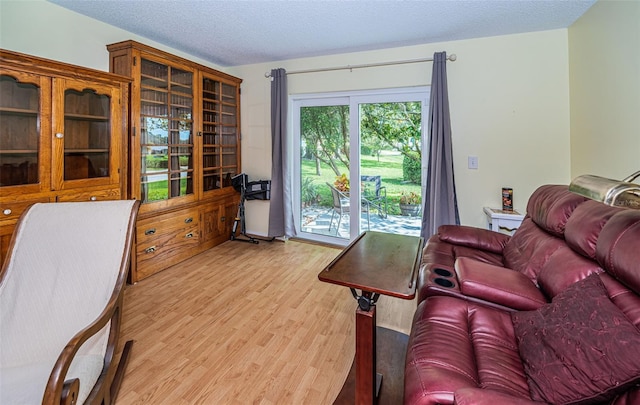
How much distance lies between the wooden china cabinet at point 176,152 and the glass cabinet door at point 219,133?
12 millimetres

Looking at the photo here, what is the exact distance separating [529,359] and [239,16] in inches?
121

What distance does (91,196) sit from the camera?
2500mm

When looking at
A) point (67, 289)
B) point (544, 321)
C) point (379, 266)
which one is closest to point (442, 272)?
point (379, 266)

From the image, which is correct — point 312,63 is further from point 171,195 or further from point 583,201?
point 583,201

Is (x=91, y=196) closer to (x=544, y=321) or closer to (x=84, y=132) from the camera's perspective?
(x=84, y=132)

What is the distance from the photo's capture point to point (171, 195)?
3.31 metres

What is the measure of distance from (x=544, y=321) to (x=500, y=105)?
102 inches

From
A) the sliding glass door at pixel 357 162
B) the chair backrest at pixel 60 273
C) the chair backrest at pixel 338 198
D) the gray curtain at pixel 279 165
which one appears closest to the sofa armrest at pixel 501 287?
the chair backrest at pixel 60 273

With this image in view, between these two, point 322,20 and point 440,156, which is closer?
point 322,20

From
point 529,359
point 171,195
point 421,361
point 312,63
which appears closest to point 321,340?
point 421,361

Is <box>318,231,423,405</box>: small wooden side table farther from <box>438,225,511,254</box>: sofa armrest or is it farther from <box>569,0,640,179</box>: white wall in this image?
<box>569,0,640,179</box>: white wall

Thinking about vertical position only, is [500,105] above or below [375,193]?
above

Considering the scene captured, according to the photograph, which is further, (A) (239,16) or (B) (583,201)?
(A) (239,16)

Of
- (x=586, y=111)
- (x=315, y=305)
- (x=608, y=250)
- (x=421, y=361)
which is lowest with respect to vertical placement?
(x=315, y=305)
